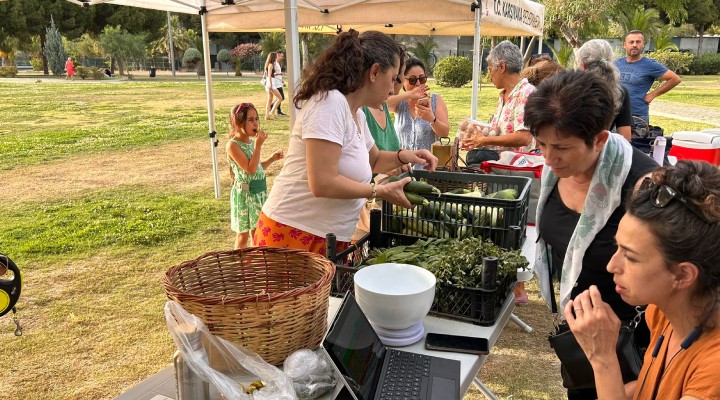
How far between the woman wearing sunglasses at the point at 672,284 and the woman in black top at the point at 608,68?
8.24 feet

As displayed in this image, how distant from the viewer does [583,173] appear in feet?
6.26

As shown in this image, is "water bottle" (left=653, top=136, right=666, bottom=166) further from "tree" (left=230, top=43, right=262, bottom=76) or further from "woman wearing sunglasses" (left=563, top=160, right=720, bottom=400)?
"tree" (left=230, top=43, right=262, bottom=76)

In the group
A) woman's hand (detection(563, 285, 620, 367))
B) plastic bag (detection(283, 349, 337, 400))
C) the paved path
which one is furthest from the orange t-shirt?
the paved path

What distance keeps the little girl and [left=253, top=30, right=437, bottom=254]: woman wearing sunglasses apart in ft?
7.29

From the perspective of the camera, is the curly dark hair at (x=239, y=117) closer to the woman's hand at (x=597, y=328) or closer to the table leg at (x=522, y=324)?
the table leg at (x=522, y=324)

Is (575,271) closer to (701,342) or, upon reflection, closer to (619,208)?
(619,208)

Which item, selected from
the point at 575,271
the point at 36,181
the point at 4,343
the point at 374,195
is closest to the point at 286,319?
the point at 374,195

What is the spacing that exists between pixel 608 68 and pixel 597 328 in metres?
2.84

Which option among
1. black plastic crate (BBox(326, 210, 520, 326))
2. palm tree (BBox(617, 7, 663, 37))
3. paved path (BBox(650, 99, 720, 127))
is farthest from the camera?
palm tree (BBox(617, 7, 663, 37))

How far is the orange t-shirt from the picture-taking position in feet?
3.79

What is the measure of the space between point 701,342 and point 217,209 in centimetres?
584

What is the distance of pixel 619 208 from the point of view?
1841 mm

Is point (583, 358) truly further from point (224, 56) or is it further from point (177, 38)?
point (177, 38)

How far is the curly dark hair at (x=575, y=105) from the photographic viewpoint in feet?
5.63
